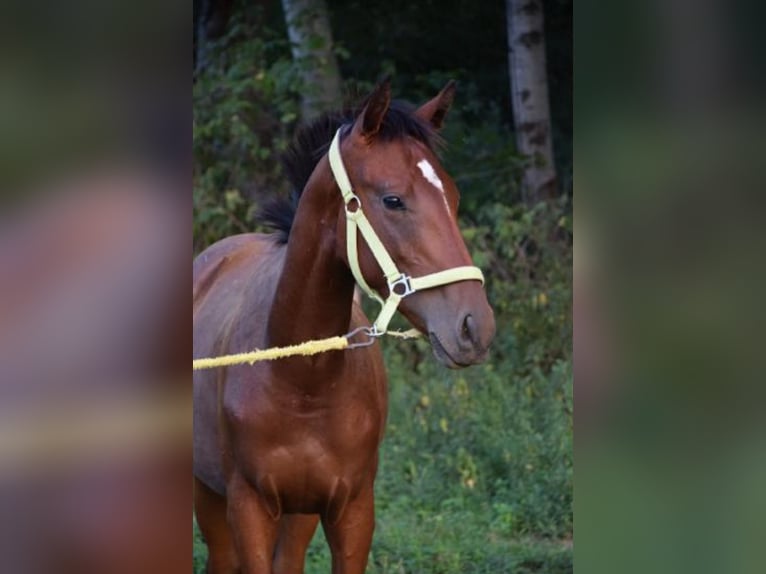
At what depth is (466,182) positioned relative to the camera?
8.48 metres

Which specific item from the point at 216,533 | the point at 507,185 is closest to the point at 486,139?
the point at 507,185

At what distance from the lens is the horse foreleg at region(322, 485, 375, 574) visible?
12.2 feet

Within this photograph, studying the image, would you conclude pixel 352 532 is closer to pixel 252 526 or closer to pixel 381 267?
pixel 252 526

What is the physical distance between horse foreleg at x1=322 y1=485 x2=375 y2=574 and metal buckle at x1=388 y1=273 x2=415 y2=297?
0.83 metres

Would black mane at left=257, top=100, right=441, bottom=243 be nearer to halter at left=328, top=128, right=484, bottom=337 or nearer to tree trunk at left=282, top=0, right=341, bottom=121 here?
halter at left=328, top=128, right=484, bottom=337

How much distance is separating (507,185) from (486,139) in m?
0.42

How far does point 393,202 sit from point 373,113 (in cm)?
27

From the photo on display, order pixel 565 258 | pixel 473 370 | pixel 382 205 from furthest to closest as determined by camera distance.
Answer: pixel 565 258 → pixel 473 370 → pixel 382 205

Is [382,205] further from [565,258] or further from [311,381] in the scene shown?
[565,258]

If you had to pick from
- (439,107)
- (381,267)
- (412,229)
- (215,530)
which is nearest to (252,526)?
(381,267)

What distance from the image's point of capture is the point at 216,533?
4.82 metres

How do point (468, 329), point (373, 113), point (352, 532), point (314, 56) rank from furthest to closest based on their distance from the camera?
point (314, 56) < point (352, 532) < point (373, 113) < point (468, 329)
